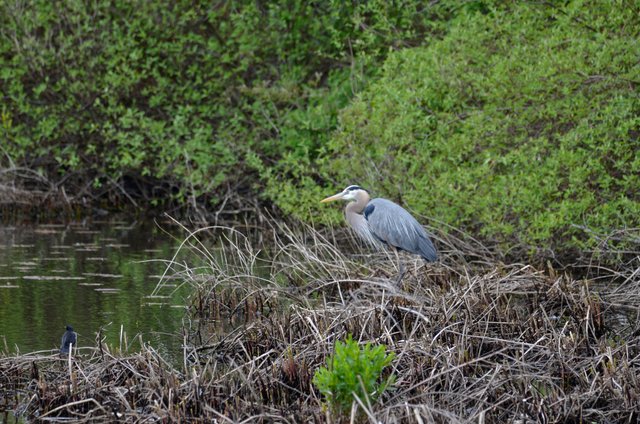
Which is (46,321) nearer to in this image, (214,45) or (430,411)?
(430,411)

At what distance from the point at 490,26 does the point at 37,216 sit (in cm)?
790

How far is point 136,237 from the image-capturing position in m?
15.0

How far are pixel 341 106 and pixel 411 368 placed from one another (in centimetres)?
1122

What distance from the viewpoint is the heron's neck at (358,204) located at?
10805 mm

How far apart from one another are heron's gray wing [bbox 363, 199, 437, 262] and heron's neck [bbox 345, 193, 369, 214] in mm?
782

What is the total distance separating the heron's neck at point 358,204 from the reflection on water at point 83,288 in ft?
6.11

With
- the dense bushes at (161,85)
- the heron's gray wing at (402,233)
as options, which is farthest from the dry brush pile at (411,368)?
the dense bushes at (161,85)

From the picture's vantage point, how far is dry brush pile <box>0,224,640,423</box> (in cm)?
580

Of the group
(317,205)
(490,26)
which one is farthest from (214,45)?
(490,26)

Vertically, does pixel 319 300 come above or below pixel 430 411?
below

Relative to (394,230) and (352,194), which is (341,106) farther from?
(394,230)

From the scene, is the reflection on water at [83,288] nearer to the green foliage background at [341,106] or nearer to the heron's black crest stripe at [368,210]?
the heron's black crest stripe at [368,210]

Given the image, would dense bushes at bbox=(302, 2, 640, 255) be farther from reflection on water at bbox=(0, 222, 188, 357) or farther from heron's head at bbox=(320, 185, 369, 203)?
reflection on water at bbox=(0, 222, 188, 357)

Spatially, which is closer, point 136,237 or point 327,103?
point 136,237
